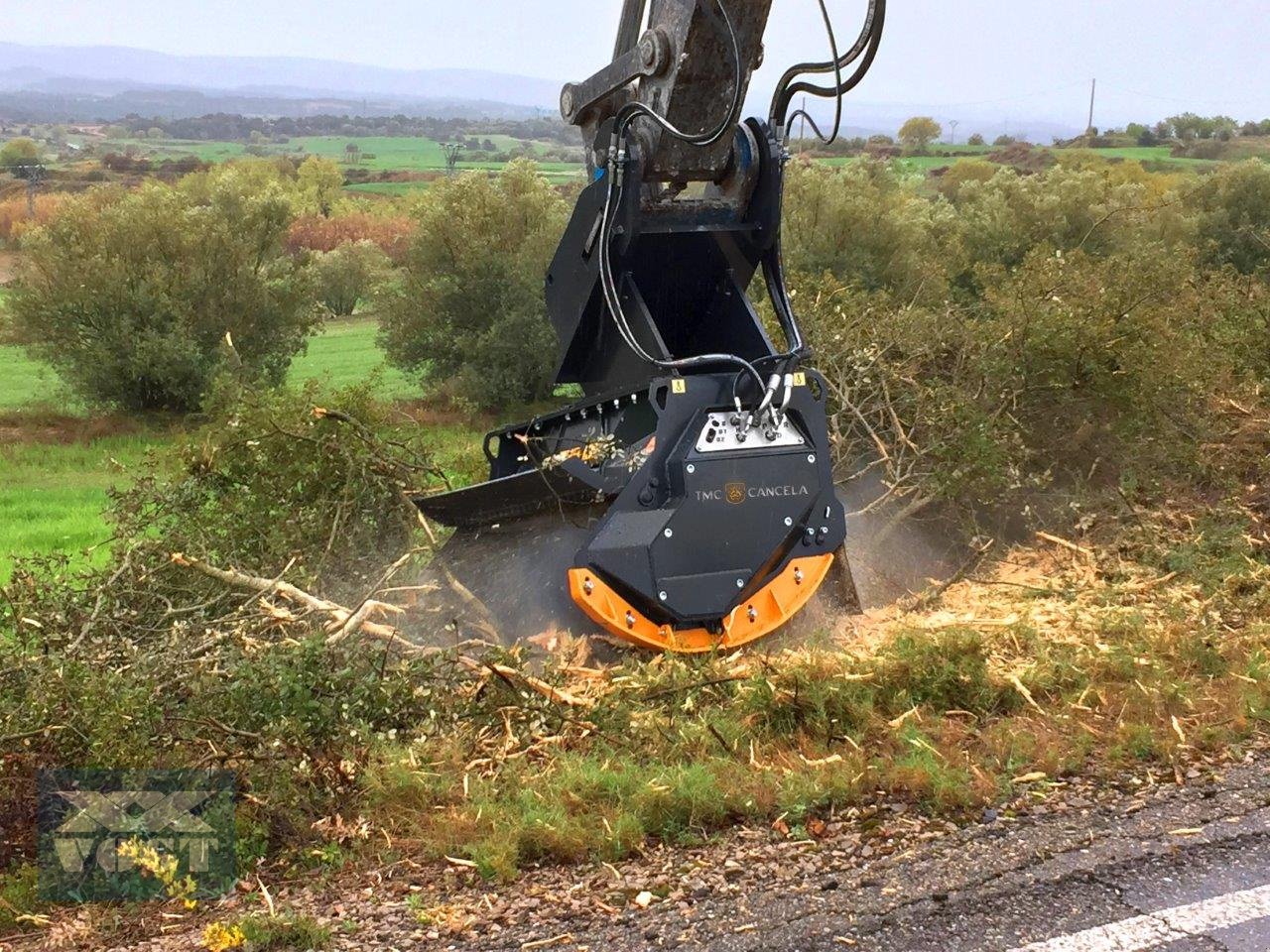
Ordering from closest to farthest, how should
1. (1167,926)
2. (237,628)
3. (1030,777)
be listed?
(1167,926), (1030,777), (237,628)

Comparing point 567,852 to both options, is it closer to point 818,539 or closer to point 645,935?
Answer: point 645,935

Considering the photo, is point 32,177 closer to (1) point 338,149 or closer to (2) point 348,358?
(2) point 348,358

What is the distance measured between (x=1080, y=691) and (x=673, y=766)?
1.95m

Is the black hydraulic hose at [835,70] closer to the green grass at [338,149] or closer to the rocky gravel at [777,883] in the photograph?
the rocky gravel at [777,883]

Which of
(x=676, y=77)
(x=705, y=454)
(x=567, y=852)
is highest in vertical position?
(x=676, y=77)

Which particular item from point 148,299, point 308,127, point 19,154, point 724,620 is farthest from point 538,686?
point 308,127

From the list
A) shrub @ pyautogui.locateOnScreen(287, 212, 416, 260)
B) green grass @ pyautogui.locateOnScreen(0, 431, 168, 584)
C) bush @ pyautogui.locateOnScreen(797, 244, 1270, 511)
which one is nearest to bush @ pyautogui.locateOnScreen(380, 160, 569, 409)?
green grass @ pyautogui.locateOnScreen(0, 431, 168, 584)

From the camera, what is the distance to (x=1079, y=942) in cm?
378

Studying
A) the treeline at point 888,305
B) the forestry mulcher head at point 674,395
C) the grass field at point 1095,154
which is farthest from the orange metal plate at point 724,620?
the grass field at point 1095,154

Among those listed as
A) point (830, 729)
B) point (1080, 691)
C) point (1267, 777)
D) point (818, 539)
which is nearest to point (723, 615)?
point (818, 539)

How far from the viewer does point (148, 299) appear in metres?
22.6

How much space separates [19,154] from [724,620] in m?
102

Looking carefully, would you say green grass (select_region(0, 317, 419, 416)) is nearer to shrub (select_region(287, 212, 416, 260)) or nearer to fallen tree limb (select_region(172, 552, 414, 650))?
shrub (select_region(287, 212, 416, 260))

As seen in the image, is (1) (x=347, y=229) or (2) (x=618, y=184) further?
(1) (x=347, y=229)
